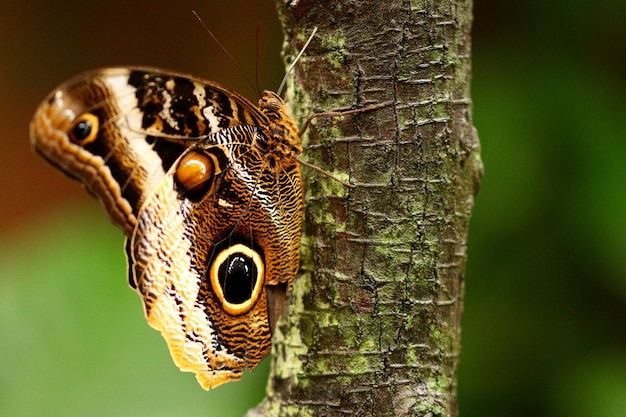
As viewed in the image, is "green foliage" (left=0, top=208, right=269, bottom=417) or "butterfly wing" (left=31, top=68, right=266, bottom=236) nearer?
"butterfly wing" (left=31, top=68, right=266, bottom=236)

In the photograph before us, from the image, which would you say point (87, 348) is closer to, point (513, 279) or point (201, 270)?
point (201, 270)

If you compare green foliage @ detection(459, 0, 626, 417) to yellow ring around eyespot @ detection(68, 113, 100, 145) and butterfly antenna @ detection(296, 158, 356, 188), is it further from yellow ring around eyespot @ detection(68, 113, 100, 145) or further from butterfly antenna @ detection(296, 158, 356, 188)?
yellow ring around eyespot @ detection(68, 113, 100, 145)

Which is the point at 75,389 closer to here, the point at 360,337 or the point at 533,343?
the point at 360,337

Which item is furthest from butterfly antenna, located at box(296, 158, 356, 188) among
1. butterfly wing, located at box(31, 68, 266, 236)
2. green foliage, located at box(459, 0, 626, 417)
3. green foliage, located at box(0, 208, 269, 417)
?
green foliage, located at box(459, 0, 626, 417)

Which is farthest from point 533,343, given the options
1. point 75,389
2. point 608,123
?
point 75,389

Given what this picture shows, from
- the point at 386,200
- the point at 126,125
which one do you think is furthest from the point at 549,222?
the point at 126,125
